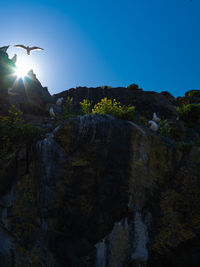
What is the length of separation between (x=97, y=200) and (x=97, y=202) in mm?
54

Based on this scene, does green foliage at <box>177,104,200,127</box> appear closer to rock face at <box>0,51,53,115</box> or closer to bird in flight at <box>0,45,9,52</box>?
rock face at <box>0,51,53,115</box>

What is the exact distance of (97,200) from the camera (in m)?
5.10

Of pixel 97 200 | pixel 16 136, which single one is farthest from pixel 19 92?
pixel 97 200

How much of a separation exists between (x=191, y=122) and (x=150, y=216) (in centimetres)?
1266

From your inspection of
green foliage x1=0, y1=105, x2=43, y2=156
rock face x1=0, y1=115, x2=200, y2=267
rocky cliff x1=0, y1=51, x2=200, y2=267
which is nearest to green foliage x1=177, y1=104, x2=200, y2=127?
rocky cliff x1=0, y1=51, x2=200, y2=267

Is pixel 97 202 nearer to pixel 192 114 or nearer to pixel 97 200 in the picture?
pixel 97 200

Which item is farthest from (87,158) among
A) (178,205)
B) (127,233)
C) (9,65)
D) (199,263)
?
(9,65)

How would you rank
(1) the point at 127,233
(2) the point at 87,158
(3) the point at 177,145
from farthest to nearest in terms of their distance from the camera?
(3) the point at 177,145 → (2) the point at 87,158 → (1) the point at 127,233

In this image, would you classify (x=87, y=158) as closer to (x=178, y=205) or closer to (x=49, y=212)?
(x=49, y=212)

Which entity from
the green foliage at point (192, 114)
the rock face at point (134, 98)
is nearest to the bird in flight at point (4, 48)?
the rock face at point (134, 98)

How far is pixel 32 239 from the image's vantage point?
14.9 ft

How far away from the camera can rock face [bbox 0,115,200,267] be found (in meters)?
4.62

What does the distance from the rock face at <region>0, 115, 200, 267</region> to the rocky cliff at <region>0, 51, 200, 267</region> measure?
1.0 inches

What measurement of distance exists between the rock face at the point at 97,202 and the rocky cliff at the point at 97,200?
24 mm
